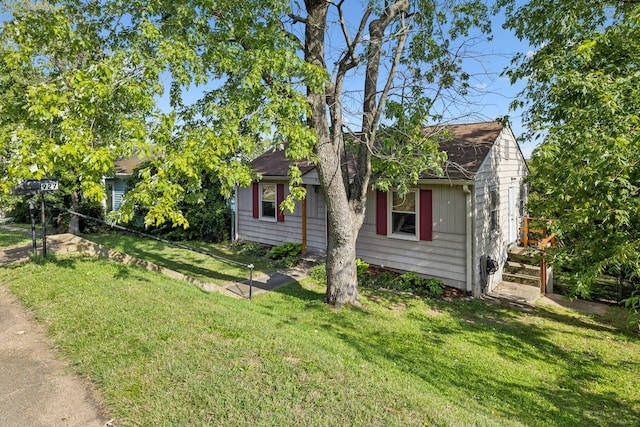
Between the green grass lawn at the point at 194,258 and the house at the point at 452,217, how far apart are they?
194cm

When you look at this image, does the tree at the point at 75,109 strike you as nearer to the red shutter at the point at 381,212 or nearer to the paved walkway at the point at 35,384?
the paved walkway at the point at 35,384

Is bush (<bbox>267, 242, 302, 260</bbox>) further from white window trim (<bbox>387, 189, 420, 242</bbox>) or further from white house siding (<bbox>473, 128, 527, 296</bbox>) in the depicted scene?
white house siding (<bbox>473, 128, 527, 296</bbox>)

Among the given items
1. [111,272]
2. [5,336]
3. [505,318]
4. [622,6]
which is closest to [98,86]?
[5,336]

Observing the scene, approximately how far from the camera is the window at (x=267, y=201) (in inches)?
549

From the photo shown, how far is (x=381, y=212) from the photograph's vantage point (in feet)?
34.8

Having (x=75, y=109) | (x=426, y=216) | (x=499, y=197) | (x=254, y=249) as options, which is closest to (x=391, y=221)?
(x=426, y=216)

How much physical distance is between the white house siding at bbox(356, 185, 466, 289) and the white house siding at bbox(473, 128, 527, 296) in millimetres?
369

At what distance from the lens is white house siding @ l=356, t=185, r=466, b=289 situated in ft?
30.5

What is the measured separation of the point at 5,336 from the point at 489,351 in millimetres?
7140

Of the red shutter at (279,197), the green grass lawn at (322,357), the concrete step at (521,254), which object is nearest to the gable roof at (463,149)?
the red shutter at (279,197)

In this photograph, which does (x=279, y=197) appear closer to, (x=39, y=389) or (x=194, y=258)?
(x=194, y=258)

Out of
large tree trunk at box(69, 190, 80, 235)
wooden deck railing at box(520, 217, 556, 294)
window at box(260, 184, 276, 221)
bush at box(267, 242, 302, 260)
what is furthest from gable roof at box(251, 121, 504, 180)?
large tree trunk at box(69, 190, 80, 235)

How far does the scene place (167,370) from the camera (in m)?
3.67

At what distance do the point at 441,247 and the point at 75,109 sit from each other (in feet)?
27.2
